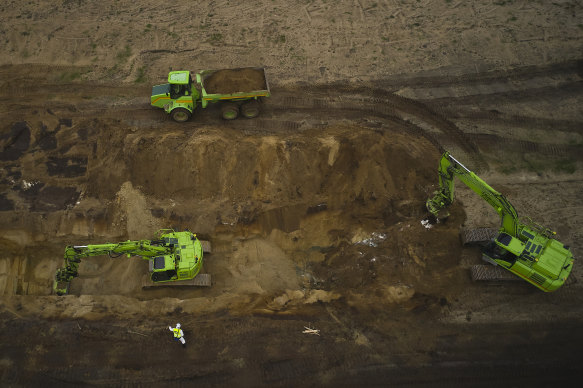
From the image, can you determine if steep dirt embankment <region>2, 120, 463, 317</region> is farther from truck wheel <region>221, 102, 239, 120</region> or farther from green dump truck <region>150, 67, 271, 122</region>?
green dump truck <region>150, 67, 271, 122</region>

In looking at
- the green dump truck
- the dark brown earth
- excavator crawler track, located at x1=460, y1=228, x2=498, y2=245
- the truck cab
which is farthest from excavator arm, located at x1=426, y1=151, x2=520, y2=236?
the truck cab

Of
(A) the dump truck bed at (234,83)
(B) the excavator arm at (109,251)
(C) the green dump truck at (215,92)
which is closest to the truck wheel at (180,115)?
(C) the green dump truck at (215,92)

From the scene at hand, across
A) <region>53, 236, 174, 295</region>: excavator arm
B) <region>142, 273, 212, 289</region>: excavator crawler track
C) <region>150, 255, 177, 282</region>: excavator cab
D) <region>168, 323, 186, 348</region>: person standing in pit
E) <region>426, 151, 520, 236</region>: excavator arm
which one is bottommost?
<region>168, 323, 186, 348</region>: person standing in pit

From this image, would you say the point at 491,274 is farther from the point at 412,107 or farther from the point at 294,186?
the point at 412,107

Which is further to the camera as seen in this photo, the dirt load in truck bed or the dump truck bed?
A: the dirt load in truck bed

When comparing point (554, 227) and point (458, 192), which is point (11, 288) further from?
point (554, 227)

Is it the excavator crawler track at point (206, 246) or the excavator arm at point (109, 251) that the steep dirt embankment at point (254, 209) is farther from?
the excavator arm at point (109, 251)

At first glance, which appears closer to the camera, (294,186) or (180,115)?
(294,186)

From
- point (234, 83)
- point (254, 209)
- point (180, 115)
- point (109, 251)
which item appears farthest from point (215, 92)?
point (109, 251)
